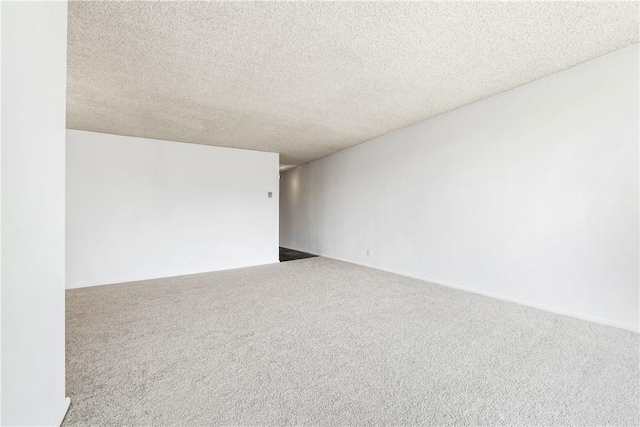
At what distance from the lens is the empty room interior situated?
52.7 inches

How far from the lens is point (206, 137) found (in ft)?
15.4

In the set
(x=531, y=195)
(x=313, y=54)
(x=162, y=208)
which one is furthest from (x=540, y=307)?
(x=162, y=208)

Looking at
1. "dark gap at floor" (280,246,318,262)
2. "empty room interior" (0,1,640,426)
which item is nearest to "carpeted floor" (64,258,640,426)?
"empty room interior" (0,1,640,426)

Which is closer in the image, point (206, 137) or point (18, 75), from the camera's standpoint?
point (18, 75)

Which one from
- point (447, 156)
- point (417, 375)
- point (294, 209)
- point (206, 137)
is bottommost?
point (417, 375)

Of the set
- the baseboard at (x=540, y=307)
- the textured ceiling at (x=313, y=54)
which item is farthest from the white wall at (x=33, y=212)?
the baseboard at (x=540, y=307)

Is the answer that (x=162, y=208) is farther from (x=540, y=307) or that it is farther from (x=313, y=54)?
(x=540, y=307)

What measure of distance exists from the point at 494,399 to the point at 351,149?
4869 mm

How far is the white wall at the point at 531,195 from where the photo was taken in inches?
95.8

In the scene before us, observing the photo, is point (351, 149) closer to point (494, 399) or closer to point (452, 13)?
point (452, 13)

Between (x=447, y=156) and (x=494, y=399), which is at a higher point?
(x=447, y=156)

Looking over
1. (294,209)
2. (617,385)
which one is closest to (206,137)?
(294,209)

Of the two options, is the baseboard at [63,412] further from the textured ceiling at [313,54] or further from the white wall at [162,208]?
the white wall at [162,208]

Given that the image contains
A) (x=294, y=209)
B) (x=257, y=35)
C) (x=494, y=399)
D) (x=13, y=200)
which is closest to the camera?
(x=13, y=200)
